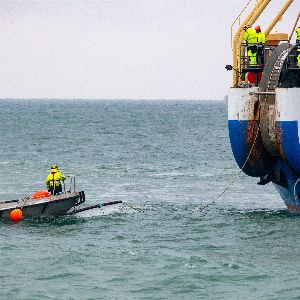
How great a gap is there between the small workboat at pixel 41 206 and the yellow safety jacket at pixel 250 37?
7.96 meters

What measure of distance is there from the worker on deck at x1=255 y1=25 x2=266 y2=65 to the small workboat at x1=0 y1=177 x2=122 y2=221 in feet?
26.1

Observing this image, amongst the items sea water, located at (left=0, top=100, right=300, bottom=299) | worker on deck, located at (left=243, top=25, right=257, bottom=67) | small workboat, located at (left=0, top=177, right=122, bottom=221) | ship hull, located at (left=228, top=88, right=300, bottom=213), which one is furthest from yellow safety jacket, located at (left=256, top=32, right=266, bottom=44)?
small workboat, located at (left=0, top=177, right=122, bottom=221)

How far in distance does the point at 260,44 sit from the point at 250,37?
445mm

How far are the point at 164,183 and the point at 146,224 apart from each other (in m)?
12.9

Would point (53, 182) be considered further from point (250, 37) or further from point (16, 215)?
point (250, 37)

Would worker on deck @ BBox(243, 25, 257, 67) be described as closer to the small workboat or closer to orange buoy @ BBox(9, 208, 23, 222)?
the small workboat

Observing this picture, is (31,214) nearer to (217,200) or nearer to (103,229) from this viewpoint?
(103,229)

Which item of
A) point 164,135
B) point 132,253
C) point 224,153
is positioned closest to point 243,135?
point 132,253

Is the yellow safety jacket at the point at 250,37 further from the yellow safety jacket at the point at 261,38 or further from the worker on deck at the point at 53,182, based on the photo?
the worker on deck at the point at 53,182

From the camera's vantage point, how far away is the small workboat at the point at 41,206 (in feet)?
98.1

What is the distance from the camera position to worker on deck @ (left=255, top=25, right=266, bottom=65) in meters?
30.2

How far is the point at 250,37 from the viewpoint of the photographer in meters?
30.2

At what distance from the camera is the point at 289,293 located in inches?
821

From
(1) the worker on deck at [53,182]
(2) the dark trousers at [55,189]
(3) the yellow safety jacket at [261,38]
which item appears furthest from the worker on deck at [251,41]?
(2) the dark trousers at [55,189]
